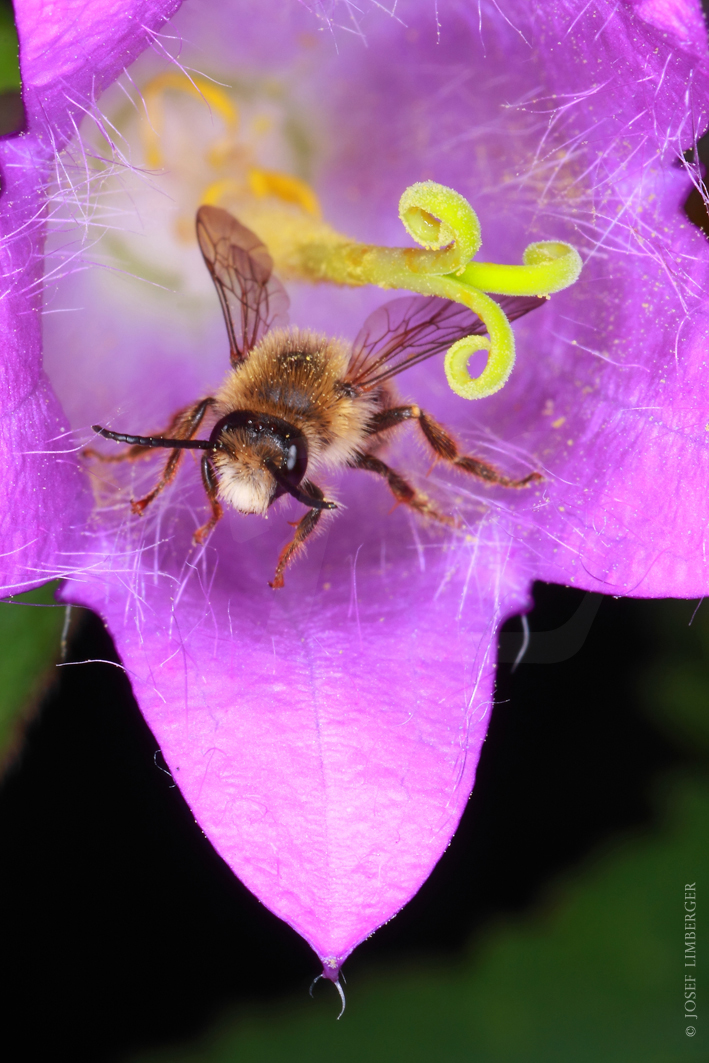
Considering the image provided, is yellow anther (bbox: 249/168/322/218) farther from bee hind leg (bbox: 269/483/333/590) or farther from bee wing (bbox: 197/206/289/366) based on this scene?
bee hind leg (bbox: 269/483/333/590)

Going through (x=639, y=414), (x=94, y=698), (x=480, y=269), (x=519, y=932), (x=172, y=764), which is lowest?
(x=519, y=932)

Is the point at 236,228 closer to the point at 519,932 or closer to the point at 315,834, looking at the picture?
the point at 315,834

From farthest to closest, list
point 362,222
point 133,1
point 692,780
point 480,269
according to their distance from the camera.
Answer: point 692,780, point 362,222, point 480,269, point 133,1

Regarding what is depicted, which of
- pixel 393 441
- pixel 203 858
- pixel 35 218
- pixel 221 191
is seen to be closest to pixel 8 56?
pixel 35 218

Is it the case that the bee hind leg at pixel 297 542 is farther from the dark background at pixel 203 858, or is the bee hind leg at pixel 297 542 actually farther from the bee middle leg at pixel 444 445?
the dark background at pixel 203 858

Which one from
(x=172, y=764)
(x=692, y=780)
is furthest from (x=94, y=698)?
(x=692, y=780)

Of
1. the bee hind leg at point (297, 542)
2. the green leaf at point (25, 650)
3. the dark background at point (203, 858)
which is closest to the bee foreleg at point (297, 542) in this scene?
the bee hind leg at point (297, 542)
